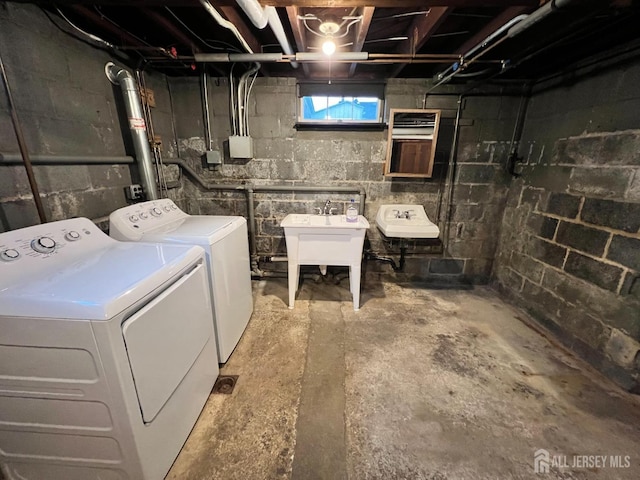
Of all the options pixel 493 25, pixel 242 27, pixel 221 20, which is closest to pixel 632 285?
pixel 493 25

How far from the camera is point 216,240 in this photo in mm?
1514

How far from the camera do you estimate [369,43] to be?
2.21 metres

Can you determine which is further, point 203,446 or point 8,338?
point 203,446

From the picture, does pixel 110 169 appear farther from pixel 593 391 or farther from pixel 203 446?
pixel 593 391

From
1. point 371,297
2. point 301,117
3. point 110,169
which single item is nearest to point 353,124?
point 301,117

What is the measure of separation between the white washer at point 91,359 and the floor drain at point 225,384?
12.1 inches

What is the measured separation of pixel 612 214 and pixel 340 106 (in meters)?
2.26

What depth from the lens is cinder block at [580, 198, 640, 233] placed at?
1545 millimetres

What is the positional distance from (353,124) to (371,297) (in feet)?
5.73

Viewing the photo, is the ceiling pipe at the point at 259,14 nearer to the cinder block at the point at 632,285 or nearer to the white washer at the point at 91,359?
the white washer at the point at 91,359

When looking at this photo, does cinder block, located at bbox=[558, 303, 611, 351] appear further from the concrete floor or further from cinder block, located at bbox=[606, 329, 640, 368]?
the concrete floor

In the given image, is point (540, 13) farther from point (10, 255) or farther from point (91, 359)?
point (10, 255)

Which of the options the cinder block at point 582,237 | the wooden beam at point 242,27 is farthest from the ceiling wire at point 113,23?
the cinder block at point 582,237

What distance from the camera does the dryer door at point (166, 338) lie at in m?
0.92
